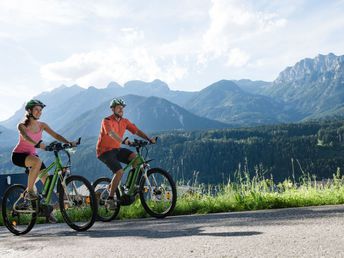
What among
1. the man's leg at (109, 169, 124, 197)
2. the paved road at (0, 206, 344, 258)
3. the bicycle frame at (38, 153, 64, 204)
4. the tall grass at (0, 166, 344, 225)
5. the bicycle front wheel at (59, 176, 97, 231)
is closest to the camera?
the paved road at (0, 206, 344, 258)

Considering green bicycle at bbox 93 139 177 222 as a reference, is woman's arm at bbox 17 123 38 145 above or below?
above

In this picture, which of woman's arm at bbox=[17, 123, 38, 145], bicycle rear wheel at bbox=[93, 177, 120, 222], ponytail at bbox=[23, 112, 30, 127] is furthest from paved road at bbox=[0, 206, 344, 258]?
ponytail at bbox=[23, 112, 30, 127]

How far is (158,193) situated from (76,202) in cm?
167

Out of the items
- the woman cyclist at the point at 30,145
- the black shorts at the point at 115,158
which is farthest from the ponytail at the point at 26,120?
the black shorts at the point at 115,158

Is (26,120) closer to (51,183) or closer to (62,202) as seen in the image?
(51,183)

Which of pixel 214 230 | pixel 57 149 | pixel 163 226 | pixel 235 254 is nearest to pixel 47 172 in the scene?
pixel 57 149

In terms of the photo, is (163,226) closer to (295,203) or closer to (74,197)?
(74,197)

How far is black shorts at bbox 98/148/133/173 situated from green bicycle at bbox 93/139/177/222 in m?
0.20

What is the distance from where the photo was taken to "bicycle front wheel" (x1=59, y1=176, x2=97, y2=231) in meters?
7.25

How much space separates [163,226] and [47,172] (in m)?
2.48

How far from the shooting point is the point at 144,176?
27.2 ft

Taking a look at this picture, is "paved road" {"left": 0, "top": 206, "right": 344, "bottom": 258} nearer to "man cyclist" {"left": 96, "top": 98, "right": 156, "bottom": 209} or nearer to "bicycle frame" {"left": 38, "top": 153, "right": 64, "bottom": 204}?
"bicycle frame" {"left": 38, "top": 153, "right": 64, "bottom": 204}

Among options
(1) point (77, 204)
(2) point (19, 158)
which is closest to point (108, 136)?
(1) point (77, 204)

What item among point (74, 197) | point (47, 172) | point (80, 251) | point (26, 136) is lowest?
point (80, 251)
